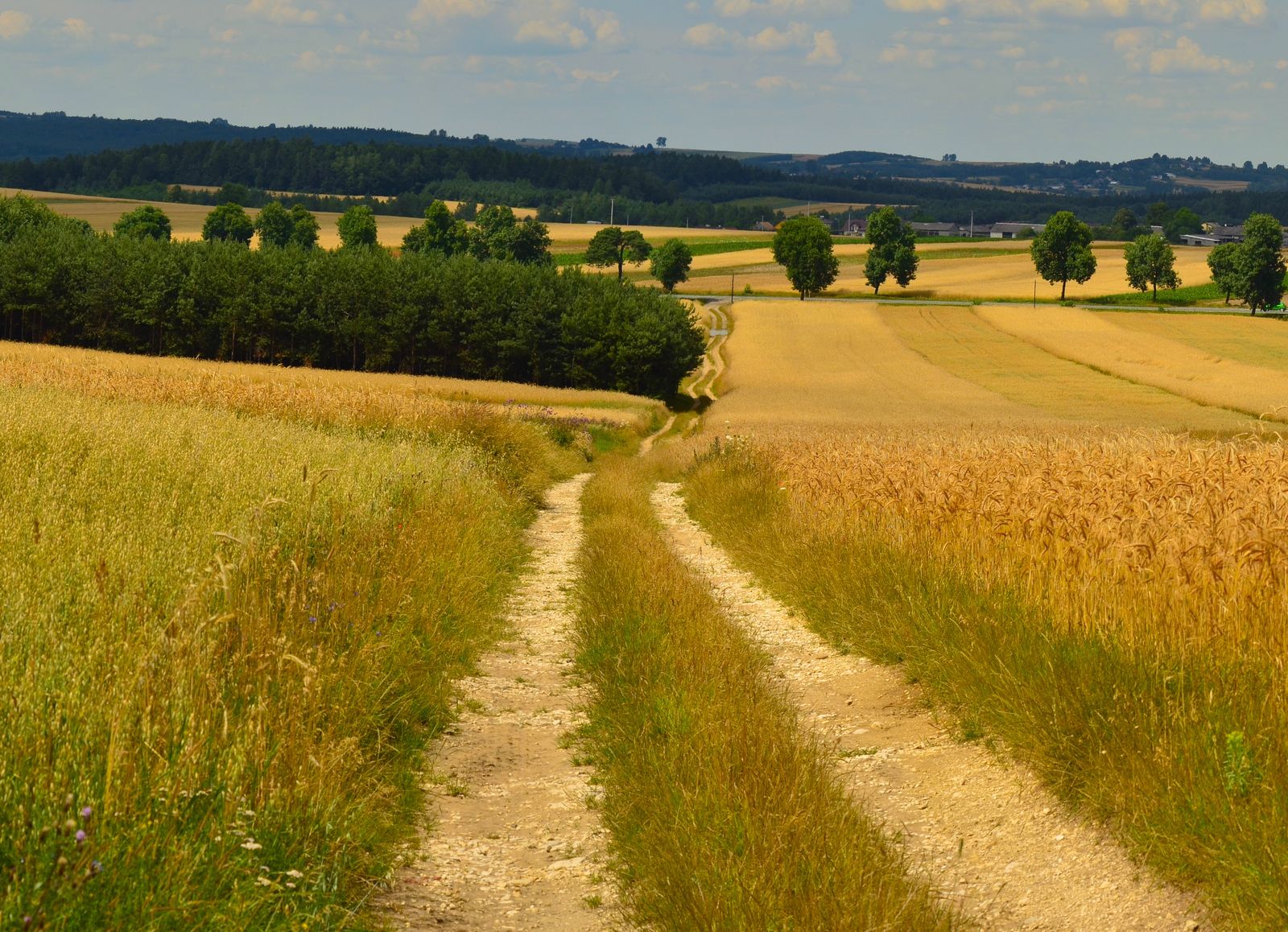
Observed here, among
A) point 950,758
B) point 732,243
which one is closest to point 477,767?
point 950,758

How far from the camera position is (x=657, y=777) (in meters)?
6.73

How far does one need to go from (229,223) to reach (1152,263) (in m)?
115

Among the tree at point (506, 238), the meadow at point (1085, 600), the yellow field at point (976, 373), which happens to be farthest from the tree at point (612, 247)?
the meadow at point (1085, 600)

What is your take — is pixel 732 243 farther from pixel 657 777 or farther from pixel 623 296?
pixel 657 777

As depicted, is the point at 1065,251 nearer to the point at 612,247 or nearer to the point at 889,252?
the point at 889,252

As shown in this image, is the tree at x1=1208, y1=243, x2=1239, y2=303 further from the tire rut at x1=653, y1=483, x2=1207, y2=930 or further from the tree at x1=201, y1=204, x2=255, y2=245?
the tire rut at x1=653, y1=483, x2=1207, y2=930

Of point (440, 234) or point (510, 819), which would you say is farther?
point (440, 234)

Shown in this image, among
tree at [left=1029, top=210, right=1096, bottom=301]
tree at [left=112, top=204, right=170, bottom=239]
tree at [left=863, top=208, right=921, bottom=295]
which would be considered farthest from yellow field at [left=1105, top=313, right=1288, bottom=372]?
tree at [left=112, top=204, right=170, bottom=239]

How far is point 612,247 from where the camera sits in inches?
6171

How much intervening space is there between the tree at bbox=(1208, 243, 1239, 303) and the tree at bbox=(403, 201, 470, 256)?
277 ft

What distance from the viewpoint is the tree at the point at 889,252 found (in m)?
141

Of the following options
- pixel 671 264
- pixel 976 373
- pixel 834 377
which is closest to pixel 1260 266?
pixel 671 264

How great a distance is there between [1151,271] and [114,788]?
457ft

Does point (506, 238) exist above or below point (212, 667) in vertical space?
above
